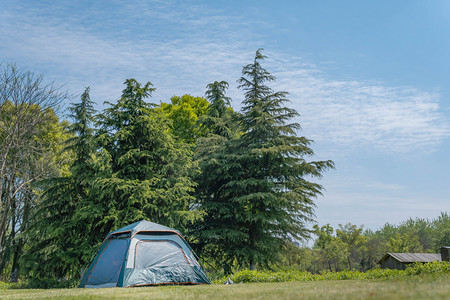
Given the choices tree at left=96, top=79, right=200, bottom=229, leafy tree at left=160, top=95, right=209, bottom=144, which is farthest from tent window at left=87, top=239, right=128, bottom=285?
leafy tree at left=160, top=95, right=209, bottom=144

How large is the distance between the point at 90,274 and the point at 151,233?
8.00 ft

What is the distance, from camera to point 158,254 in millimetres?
11438

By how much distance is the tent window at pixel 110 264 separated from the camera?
10.9 metres

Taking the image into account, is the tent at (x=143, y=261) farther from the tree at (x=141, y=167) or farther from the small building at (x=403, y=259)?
the small building at (x=403, y=259)

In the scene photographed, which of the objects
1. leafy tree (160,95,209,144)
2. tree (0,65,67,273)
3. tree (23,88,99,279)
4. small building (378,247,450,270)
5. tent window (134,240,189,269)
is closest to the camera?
tent window (134,240,189,269)

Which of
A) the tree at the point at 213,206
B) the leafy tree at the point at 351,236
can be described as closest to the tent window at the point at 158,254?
the tree at the point at 213,206

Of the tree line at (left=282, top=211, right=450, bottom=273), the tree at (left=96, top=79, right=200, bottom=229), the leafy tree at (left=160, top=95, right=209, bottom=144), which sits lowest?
the tree line at (left=282, top=211, right=450, bottom=273)

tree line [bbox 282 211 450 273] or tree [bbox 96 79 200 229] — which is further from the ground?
tree [bbox 96 79 200 229]

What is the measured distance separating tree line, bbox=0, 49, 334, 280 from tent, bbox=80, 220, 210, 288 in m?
3.71

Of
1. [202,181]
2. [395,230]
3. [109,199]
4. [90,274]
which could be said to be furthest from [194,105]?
[395,230]

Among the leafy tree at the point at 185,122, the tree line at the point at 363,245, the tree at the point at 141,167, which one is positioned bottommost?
the tree line at the point at 363,245

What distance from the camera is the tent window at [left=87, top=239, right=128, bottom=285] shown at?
10.9m

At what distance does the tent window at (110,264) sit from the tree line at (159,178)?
3.58 meters

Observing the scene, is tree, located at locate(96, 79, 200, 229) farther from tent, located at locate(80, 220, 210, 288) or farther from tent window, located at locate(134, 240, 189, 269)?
tent window, located at locate(134, 240, 189, 269)
